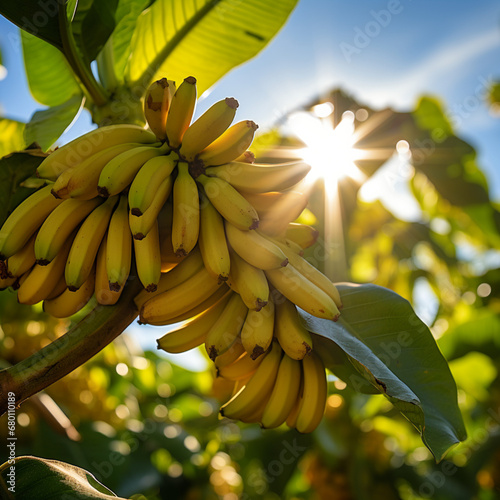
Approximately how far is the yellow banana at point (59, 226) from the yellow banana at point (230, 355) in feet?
1.40

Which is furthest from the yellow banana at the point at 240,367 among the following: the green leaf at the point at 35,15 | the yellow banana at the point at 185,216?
the green leaf at the point at 35,15

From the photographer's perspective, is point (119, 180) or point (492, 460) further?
point (492, 460)

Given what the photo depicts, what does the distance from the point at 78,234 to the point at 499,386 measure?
3.24 m

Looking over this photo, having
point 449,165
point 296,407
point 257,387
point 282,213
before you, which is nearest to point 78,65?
point 282,213

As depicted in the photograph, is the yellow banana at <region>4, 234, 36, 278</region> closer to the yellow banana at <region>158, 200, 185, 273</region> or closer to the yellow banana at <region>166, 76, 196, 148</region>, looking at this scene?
the yellow banana at <region>158, 200, 185, 273</region>

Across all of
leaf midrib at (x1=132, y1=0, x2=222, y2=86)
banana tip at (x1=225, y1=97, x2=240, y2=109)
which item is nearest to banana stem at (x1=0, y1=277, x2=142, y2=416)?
banana tip at (x1=225, y1=97, x2=240, y2=109)

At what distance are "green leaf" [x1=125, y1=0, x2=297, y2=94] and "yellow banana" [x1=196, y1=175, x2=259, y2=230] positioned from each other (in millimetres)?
595

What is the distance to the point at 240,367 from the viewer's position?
116 centimetres

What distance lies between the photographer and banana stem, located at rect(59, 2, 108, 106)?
116 cm

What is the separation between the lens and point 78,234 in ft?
3.30

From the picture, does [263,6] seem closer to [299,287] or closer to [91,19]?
[91,19]

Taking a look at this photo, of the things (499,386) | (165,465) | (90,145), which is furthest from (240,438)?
(90,145)

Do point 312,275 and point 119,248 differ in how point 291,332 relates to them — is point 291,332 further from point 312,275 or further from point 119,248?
point 119,248

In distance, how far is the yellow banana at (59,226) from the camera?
0.96 meters
